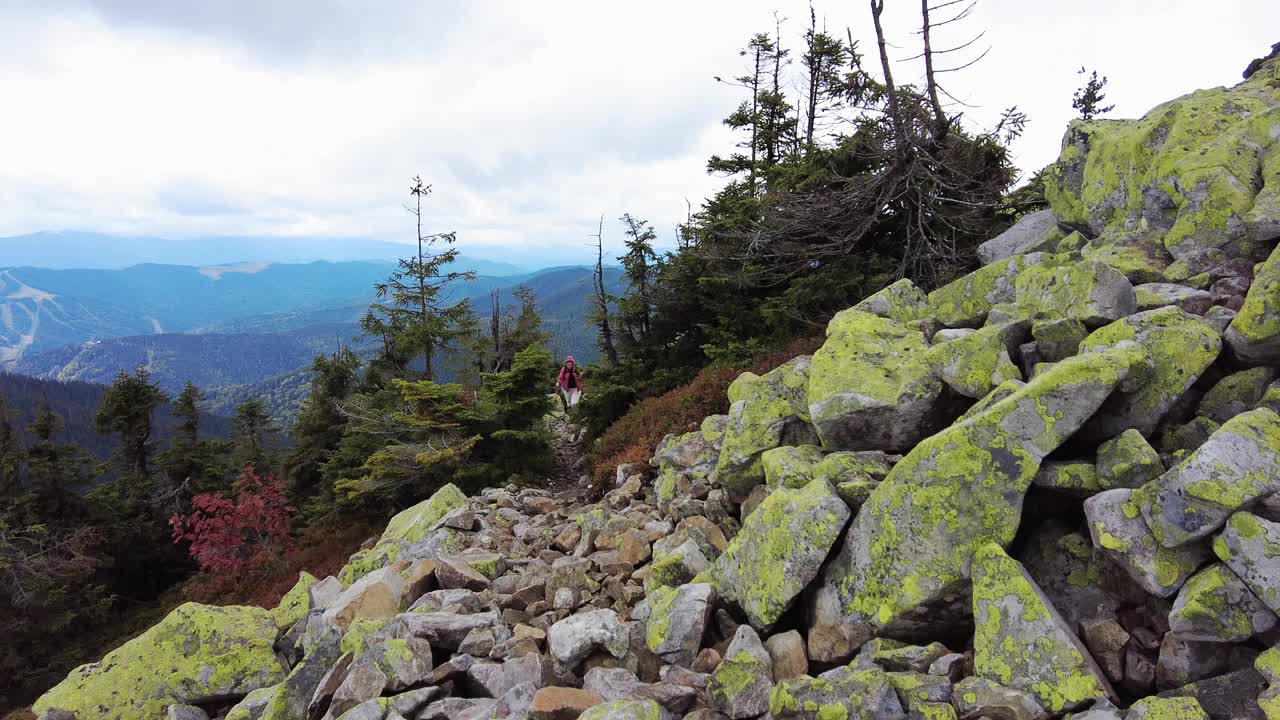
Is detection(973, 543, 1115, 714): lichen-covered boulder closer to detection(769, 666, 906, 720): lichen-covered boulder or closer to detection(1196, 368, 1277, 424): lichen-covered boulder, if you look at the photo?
detection(769, 666, 906, 720): lichen-covered boulder

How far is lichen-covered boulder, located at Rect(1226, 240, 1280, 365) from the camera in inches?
203

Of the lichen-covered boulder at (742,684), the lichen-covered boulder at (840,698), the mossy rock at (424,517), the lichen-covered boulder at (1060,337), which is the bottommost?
the mossy rock at (424,517)

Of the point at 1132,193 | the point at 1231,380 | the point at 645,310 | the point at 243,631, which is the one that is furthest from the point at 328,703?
the point at 645,310

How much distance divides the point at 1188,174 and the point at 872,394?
216 inches

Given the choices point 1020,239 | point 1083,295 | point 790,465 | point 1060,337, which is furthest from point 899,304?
point 1020,239

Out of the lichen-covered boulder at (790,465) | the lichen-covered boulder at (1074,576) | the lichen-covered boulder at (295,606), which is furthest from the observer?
the lichen-covered boulder at (295,606)

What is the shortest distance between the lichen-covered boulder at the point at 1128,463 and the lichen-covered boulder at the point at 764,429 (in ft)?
11.5

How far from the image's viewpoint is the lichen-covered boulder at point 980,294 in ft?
28.9

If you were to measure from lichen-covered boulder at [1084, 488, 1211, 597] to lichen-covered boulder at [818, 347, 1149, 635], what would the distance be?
545 mm

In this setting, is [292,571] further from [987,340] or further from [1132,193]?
[1132,193]

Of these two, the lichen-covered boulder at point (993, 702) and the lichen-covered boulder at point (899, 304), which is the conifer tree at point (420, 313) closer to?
the lichen-covered boulder at point (899, 304)

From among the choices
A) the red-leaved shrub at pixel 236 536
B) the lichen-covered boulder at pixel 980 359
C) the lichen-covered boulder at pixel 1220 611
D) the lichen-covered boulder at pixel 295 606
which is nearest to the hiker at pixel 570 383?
the red-leaved shrub at pixel 236 536

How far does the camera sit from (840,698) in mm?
4324

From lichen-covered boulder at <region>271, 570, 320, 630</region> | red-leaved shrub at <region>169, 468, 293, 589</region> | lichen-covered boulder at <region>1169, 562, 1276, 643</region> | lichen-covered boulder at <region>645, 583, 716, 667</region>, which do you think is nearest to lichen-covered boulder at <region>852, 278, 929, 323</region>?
lichen-covered boulder at <region>645, 583, 716, 667</region>
